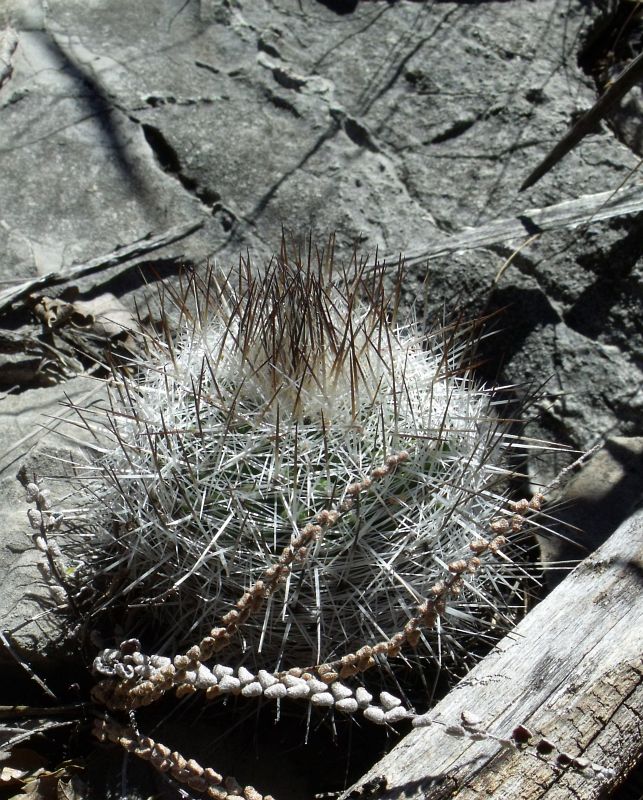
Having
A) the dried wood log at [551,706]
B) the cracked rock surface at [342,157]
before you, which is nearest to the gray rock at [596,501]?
the cracked rock surface at [342,157]

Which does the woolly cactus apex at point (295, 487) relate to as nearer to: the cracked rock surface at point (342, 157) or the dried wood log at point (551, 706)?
the dried wood log at point (551, 706)

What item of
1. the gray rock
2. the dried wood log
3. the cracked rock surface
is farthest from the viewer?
the cracked rock surface

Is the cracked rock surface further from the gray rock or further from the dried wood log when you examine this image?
the dried wood log

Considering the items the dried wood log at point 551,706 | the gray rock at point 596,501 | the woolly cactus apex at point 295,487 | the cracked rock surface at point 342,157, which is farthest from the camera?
the cracked rock surface at point 342,157

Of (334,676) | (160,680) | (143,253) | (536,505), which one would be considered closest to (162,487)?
(160,680)

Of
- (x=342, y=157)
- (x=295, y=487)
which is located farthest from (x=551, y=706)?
(x=342, y=157)

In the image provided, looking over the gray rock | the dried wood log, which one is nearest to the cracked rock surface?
the gray rock

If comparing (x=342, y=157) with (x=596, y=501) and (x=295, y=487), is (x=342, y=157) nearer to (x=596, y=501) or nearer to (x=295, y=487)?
(x=596, y=501)
